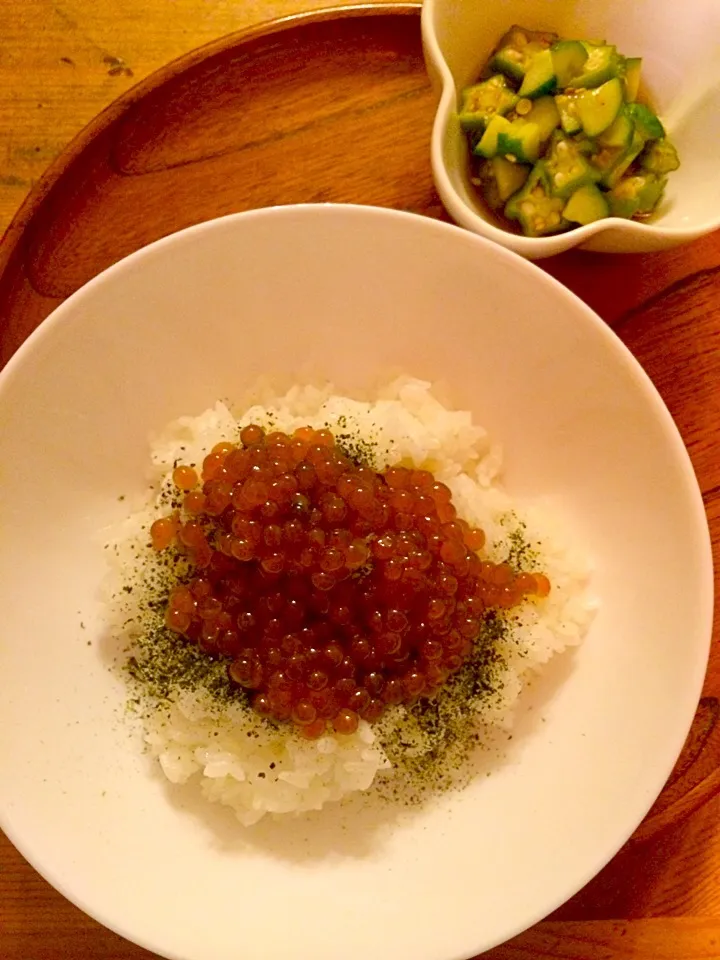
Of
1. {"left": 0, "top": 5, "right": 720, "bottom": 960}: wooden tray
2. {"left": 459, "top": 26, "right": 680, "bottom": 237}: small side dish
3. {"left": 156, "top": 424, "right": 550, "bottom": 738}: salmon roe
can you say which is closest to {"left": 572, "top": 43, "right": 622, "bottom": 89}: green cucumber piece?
{"left": 459, "top": 26, "right": 680, "bottom": 237}: small side dish

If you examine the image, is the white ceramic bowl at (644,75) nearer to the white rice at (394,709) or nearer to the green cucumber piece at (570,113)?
the green cucumber piece at (570,113)

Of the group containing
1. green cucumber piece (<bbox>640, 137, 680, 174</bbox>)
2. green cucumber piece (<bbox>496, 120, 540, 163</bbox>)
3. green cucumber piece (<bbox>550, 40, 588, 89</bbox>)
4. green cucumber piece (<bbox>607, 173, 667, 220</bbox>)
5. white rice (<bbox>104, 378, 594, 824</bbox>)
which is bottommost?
white rice (<bbox>104, 378, 594, 824</bbox>)

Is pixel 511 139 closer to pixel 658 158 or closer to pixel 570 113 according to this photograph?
pixel 570 113

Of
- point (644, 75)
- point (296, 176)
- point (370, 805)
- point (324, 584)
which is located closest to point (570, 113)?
point (644, 75)

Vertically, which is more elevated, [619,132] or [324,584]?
[619,132]

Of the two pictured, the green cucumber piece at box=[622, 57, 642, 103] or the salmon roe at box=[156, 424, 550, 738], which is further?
the green cucumber piece at box=[622, 57, 642, 103]

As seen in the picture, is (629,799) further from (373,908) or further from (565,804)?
(373,908)

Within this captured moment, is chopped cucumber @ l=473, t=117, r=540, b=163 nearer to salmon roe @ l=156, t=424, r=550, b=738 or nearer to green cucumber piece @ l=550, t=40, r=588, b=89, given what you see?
green cucumber piece @ l=550, t=40, r=588, b=89
